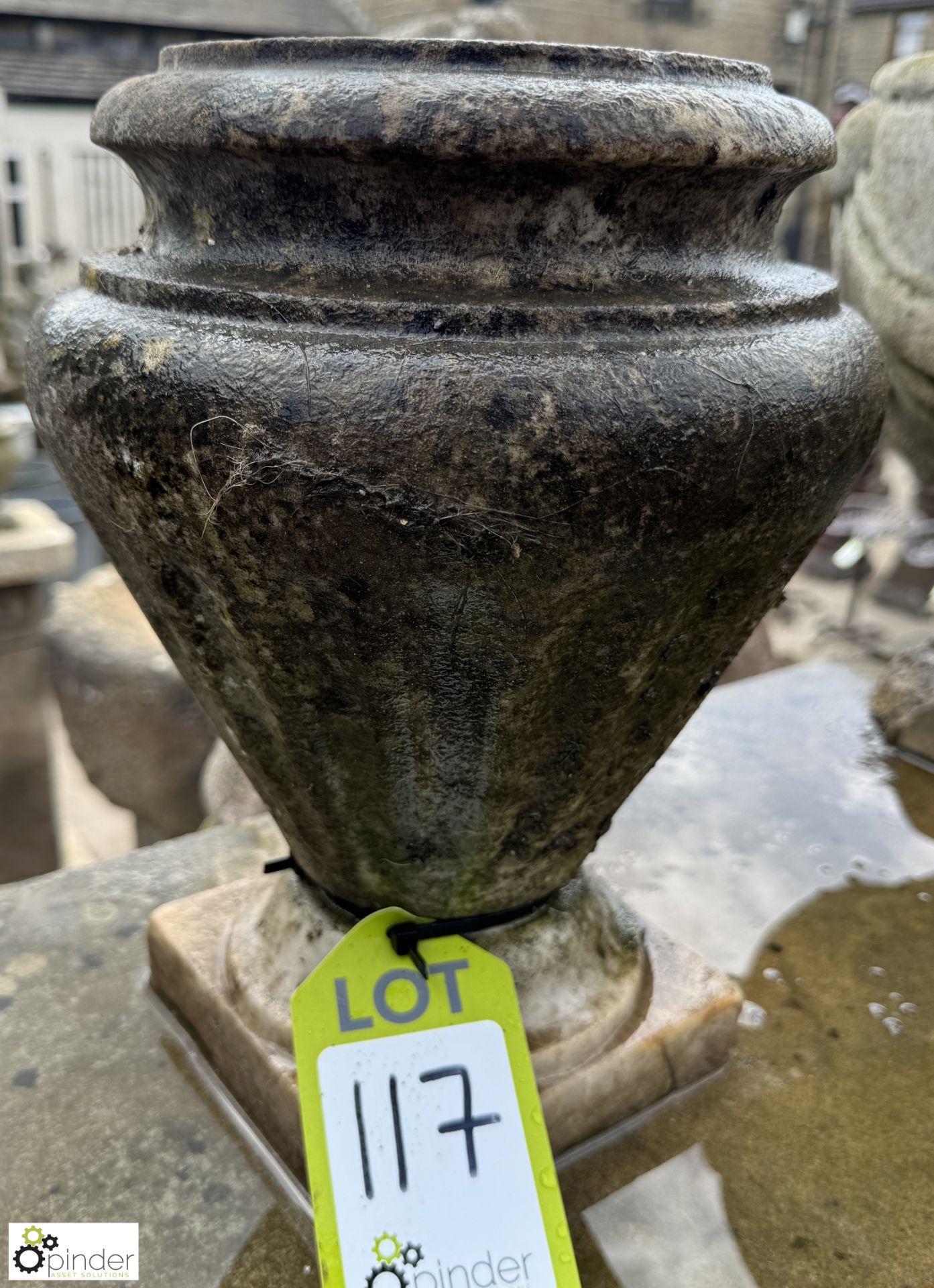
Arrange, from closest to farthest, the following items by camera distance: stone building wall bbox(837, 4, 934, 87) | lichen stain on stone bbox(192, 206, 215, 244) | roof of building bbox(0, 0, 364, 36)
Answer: lichen stain on stone bbox(192, 206, 215, 244) < roof of building bbox(0, 0, 364, 36) < stone building wall bbox(837, 4, 934, 87)

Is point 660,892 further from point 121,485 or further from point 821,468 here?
point 121,485

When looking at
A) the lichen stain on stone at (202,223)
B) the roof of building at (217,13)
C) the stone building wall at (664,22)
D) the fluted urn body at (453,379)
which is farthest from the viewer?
the stone building wall at (664,22)

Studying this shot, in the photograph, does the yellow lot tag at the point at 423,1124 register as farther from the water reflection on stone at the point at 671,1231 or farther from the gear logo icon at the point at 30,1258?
the gear logo icon at the point at 30,1258

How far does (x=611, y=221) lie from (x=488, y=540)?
25cm

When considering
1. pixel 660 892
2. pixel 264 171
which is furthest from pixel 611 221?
pixel 660 892

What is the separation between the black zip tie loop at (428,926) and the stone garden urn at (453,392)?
0.37 ft

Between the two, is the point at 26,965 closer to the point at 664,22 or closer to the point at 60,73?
the point at 60,73

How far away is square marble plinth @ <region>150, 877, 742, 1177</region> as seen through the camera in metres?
1.00

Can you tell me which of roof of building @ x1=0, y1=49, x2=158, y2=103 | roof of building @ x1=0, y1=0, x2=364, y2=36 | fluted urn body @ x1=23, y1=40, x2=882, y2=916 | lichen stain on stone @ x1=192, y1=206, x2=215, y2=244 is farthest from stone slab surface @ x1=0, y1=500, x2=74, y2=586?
roof of building @ x1=0, y1=49, x2=158, y2=103

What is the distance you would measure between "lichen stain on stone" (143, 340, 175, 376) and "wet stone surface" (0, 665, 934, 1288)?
742mm

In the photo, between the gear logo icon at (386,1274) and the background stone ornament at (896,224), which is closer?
the gear logo icon at (386,1274)

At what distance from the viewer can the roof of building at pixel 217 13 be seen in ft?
27.2

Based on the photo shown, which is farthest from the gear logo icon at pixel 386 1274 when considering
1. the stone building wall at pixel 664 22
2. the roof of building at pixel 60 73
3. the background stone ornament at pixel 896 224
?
the stone building wall at pixel 664 22

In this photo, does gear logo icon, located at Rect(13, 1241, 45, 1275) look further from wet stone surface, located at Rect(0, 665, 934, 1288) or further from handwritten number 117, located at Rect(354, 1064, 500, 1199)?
handwritten number 117, located at Rect(354, 1064, 500, 1199)
